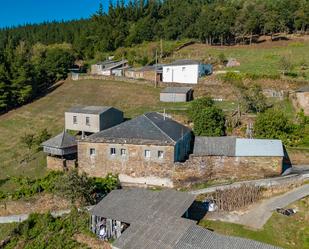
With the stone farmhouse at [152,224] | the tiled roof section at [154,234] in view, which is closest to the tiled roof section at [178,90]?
the stone farmhouse at [152,224]

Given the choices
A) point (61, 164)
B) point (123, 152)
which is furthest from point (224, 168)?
point (61, 164)

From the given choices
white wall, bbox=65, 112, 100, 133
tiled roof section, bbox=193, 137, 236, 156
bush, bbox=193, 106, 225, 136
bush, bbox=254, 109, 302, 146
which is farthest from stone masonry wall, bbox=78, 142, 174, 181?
bush, bbox=254, 109, 302, 146

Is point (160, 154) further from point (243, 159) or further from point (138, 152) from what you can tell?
point (243, 159)

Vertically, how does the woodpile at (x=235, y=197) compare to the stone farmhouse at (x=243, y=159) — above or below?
below

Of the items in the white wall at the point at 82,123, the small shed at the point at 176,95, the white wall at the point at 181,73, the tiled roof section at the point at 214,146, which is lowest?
the tiled roof section at the point at 214,146

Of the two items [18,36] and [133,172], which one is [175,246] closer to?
[133,172]

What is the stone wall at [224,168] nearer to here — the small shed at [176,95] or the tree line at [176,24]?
the small shed at [176,95]
